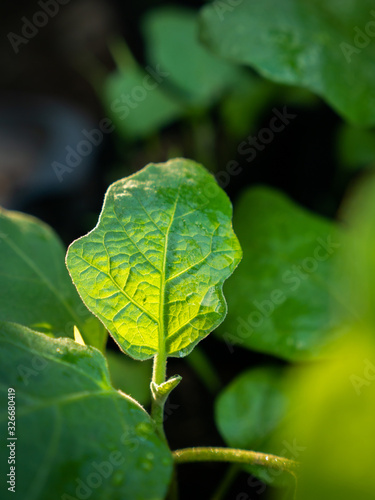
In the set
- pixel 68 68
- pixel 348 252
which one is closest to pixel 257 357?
pixel 348 252

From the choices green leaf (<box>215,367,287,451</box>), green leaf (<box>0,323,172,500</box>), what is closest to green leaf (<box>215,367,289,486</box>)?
green leaf (<box>215,367,287,451</box>)

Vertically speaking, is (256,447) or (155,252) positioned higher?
(155,252)

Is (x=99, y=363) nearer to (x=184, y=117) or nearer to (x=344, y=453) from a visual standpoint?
(x=344, y=453)

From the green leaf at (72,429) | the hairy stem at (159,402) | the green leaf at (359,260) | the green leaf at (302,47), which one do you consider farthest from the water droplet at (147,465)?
the green leaf at (302,47)

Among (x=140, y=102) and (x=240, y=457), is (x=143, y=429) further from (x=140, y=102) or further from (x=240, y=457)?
(x=140, y=102)

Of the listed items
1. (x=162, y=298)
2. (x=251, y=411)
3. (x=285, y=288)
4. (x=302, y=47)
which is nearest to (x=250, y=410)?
(x=251, y=411)
